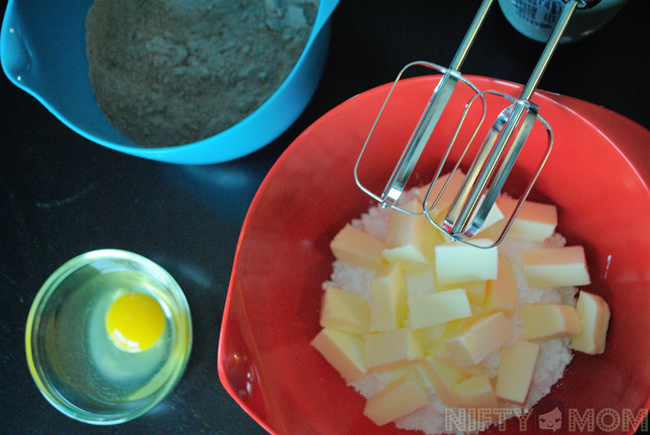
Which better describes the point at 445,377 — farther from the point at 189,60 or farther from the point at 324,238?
the point at 189,60

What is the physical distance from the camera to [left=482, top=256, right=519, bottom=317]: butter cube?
0.63m

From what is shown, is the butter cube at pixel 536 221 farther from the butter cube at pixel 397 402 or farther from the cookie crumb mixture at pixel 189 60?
the cookie crumb mixture at pixel 189 60

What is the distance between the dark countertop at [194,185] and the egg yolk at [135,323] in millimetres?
60

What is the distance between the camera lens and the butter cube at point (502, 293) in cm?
63

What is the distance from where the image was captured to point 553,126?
58 cm

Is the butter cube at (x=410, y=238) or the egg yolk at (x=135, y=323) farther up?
the butter cube at (x=410, y=238)

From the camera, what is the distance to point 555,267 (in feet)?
2.07

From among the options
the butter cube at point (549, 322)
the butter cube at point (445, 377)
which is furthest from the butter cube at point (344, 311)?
the butter cube at point (549, 322)

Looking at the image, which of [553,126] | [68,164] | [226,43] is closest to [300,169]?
[226,43]

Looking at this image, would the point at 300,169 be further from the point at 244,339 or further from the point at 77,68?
the point at 77,68

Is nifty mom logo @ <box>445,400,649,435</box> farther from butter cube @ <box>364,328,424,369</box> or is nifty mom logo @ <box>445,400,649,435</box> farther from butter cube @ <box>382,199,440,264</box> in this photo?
butter cube @ <box>382,199,440,264</box>

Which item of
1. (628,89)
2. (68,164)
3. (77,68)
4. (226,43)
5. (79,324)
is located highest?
(628,89)

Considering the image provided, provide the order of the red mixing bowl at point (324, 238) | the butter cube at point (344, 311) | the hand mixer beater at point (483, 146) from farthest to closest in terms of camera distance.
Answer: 1. the butter cube at point (344, 311)
2. the red mixing bowl at point (324, 238)
3. the hand mixer beater at point (483, 146)

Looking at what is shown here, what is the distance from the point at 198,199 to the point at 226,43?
25 cm
